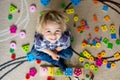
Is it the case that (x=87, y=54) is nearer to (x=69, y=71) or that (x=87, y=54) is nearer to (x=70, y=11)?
(x=69, y=71)

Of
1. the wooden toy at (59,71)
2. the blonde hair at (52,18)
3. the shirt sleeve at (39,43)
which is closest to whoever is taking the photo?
the blonde hair at (52,18)

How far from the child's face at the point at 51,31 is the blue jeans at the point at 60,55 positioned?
0.14 m

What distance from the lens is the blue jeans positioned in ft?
4.33

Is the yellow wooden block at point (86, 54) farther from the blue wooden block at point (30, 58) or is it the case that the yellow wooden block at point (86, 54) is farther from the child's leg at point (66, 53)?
the blue wooden block at point (30, 58)

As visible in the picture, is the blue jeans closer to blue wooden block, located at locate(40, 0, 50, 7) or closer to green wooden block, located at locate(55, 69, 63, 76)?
green wooden block, located at locate(55, 69, 63, 76)

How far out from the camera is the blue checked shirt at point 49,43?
126 centimetres

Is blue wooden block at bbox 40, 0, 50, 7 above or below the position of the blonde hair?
above

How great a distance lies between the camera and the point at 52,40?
47.0 inches

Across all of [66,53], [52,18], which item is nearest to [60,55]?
[66,53]

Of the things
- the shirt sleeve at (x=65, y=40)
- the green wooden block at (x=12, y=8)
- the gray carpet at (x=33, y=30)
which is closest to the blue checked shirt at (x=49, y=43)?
the shirt sleeve at (x=65, y=40)

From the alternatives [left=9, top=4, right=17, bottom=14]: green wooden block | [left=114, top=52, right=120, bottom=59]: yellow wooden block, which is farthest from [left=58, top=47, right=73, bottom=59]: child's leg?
[left=9, top=4, right=17, bottom=14]: green wooden block

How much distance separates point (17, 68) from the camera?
139 centimetres

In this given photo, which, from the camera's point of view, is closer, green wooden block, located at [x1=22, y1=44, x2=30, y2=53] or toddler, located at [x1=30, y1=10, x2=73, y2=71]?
toddler, located at [x1=30, y1=10, x2=73, y2=71]

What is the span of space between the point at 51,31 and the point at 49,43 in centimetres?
13
